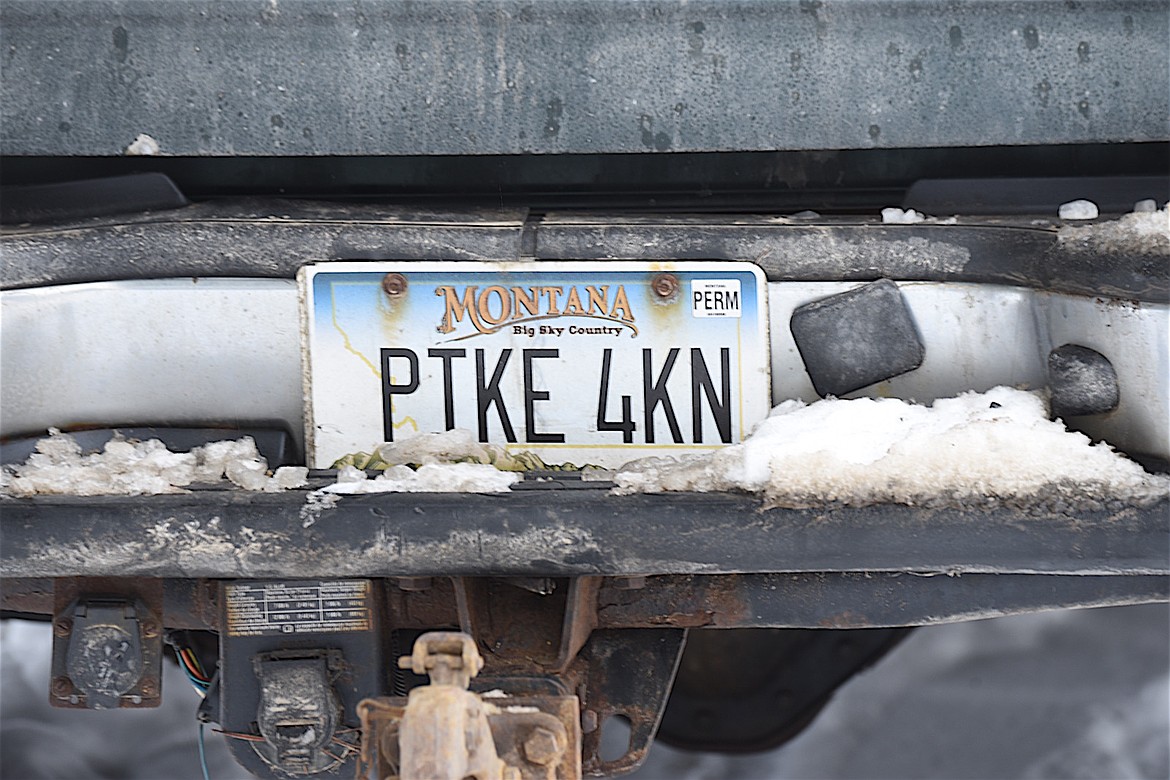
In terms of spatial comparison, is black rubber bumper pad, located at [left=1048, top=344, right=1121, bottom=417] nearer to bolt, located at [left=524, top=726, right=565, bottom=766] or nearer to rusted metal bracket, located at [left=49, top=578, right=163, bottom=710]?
bolt, located at [left=524, top=726, right=565, bottom=766]

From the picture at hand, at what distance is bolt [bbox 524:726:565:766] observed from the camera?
4.67 ft

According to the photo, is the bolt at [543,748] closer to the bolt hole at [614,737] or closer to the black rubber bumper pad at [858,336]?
the black rubber bumper pad at [858,336]

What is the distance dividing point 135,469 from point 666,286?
2.41 ft

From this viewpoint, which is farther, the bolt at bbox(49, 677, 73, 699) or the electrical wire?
the electrical wire

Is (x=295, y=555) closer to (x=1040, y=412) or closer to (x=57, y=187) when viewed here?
(x=57, y=187)

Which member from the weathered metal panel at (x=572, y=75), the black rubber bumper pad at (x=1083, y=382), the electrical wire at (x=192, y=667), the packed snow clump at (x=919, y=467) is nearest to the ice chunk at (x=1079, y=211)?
the weathered metal panel at (x=572, y=75)

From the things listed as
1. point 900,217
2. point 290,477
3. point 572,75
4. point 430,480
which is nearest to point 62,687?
point 290,477

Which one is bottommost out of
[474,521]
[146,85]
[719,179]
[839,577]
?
[839,577]

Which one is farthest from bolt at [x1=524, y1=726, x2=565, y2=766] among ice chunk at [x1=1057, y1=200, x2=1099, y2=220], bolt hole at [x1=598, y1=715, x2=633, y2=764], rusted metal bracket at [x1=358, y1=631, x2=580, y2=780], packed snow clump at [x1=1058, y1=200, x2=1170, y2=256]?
bolt hole at [x1=598, y1=715, x2=633, y2=764]

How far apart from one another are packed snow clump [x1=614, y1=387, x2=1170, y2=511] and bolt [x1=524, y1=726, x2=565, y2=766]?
32cm

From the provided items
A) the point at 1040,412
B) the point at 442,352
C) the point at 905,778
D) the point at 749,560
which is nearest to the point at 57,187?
the point at 442,352

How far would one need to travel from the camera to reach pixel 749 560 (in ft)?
4.57

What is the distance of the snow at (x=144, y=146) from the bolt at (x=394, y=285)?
39 centimetres

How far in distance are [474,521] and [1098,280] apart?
0.83 m
